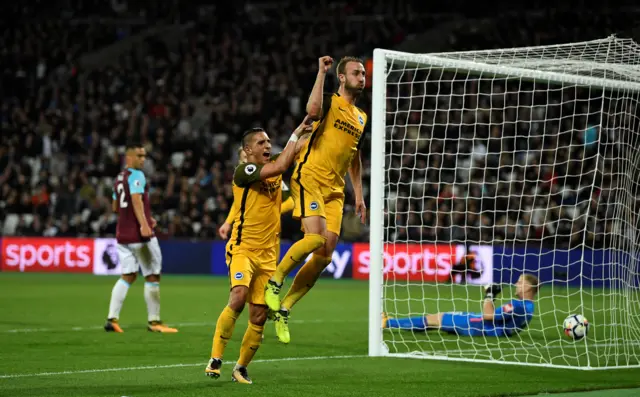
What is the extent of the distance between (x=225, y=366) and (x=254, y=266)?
1.31m

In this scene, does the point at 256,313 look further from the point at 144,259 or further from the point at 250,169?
the point at 144,259

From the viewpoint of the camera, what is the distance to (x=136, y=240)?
1141cm

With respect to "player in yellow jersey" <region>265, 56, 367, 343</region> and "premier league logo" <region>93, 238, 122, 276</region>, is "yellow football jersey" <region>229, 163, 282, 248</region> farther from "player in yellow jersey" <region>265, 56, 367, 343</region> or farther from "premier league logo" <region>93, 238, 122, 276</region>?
"premier league logo" <region>93, 238, 122, 276</region>

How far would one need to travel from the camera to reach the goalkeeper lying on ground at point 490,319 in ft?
35.2

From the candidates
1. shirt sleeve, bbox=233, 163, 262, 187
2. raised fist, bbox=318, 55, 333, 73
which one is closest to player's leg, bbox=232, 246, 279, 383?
shirt sleeve, bbox=233, 163, 262, 187

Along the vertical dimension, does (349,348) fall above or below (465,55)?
below

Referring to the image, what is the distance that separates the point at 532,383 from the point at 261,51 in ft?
73.2

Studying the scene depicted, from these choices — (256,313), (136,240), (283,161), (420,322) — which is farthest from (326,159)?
(136,240)

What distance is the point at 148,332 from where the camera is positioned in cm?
1123

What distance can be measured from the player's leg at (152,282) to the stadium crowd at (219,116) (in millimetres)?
9314

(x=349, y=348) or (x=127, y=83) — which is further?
(x=127, y=83)

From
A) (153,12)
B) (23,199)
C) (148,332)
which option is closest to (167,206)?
(23,199)

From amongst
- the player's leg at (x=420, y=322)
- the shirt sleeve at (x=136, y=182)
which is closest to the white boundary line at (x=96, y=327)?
the shirt sleeve at (x=136, y=182)

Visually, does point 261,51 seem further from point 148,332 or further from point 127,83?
point 148,332
